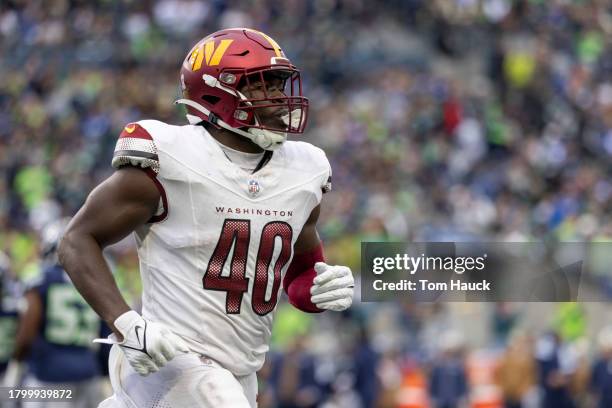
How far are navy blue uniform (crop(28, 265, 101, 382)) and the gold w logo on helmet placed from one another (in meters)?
3.62

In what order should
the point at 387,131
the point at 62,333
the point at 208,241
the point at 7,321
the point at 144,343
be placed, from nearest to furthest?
1. the point at 144,343
2. the point at 208,241
3. the point at 62,333
4. the point at 7,321
5. the point at 387,131

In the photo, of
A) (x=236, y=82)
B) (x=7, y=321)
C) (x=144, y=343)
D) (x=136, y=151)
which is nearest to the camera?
(x=144, y=343)

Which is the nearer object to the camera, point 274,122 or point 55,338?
point 274,122

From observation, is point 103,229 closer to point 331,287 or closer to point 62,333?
point 331,287

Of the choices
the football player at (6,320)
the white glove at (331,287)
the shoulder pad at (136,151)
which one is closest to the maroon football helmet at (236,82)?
the shoulder pad at (136,151)

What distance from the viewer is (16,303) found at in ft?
26.6

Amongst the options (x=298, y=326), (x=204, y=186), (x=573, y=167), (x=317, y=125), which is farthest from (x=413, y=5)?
(x=204, y=186)

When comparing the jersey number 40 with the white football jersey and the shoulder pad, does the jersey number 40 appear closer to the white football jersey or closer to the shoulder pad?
the white football jersey

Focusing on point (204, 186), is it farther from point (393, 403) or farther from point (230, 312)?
point (393, 403)

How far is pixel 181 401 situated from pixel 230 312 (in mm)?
316

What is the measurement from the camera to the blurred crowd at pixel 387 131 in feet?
37.2

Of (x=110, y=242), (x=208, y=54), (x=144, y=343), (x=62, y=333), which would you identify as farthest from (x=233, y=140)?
(x=62, y=333)

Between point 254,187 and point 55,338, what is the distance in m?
3.91

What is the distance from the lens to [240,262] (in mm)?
3850
